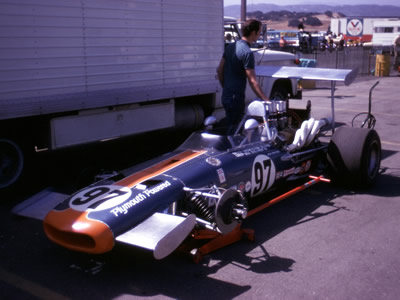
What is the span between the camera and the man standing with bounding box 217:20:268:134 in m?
5.95

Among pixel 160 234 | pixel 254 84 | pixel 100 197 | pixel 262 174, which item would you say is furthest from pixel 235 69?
pixel 160 234

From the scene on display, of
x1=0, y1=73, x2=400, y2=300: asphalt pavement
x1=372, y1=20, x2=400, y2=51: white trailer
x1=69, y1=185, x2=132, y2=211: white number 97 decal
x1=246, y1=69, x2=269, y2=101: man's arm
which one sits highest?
x1=372, y1=20, x2=400, y2=51: white trailer

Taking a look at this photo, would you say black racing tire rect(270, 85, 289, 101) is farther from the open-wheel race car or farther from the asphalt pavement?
the asphalt pavement

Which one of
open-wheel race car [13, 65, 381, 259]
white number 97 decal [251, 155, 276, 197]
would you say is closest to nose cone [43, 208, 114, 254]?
open-wheel race car [13, 65, 381, 259]

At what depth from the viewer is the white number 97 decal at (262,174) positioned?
5035 millimetres

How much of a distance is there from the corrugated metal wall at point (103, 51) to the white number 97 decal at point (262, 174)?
10.1ft

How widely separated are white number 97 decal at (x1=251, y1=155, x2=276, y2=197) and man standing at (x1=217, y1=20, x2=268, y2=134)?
0.96 metres

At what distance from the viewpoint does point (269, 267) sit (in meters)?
4.09

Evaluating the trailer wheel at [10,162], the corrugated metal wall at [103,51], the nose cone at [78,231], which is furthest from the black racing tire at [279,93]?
the nose cone at [78,231]

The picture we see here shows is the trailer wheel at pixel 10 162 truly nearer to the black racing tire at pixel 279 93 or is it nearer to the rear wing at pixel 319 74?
the rear wing at pixel 319 74

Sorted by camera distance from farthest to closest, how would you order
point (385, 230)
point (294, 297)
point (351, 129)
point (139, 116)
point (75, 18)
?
1. point (139, 116)
2. point (75, 18)
3. point (351, 129)
4. point (385, 230)
5. point (294, 297)

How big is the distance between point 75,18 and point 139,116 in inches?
78.3

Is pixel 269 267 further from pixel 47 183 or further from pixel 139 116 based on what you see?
pixel 139 116

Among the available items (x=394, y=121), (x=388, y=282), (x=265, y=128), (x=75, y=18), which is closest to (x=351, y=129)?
(x=265, y=128)
